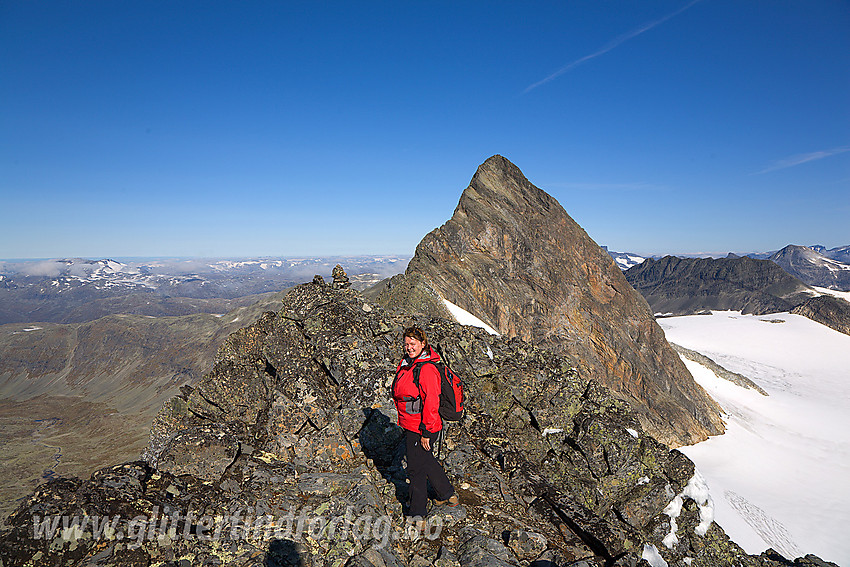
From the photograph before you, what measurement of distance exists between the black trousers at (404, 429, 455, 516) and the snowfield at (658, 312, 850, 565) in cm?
3116

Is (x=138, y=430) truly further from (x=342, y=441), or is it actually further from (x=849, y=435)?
(x=849, y=435)

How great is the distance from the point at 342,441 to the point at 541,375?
8.10m

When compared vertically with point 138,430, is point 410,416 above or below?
above

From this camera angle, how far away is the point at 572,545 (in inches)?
361

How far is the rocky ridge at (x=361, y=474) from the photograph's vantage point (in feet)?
24.2

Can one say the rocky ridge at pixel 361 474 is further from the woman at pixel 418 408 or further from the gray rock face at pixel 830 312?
the gray rock face at pixel 830 312

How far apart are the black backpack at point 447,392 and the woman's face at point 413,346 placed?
0.82 ft

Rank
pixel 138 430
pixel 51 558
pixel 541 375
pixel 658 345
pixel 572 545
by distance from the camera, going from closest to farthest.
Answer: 1. pixel 51 558
2. pixel 572 545
3. pixel 541 375
4. pixel 658 345
5. pixel 138 430

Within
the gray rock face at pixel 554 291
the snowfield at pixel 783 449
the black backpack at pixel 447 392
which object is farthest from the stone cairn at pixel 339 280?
the snowfield at pixel 783 449

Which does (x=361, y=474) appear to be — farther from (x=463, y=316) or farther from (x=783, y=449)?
(x=783, y=449)

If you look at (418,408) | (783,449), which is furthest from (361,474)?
(783,449)

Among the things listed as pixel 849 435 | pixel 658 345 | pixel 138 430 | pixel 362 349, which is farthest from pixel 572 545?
pixel 138 430

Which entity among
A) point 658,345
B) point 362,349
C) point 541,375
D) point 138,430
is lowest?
point 138,430

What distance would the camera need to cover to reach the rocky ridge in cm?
739
